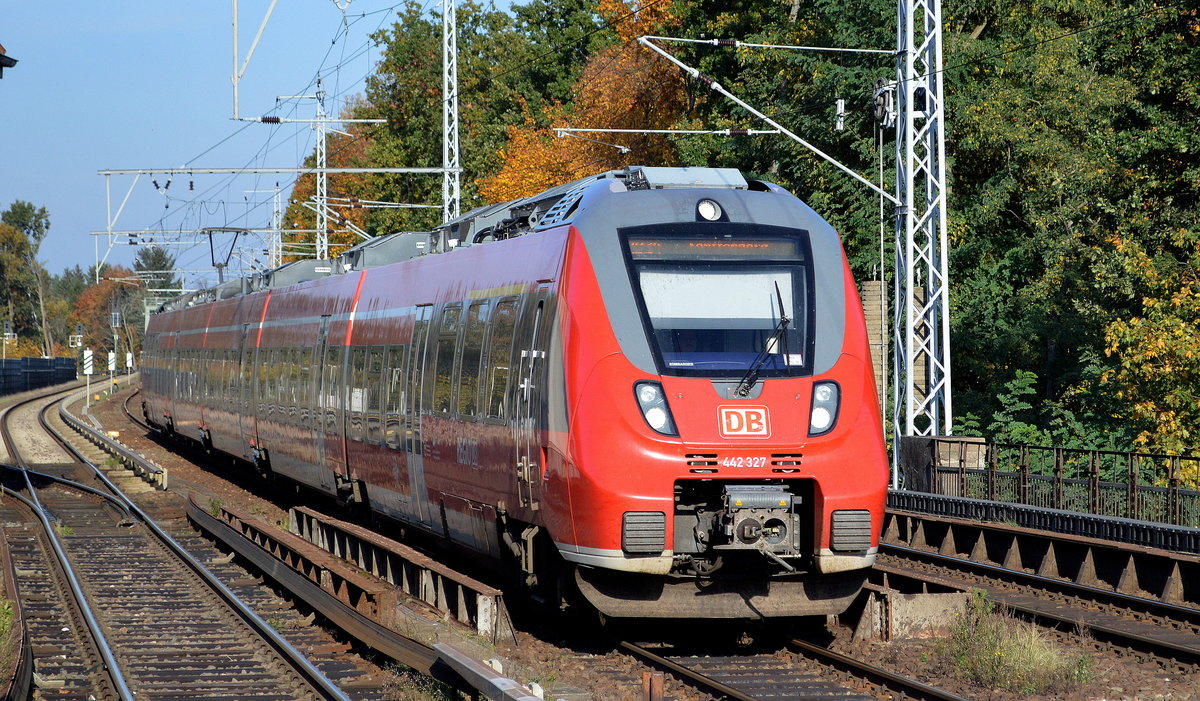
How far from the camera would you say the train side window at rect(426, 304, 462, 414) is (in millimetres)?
13719

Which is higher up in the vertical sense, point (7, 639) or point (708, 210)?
point (708, 210)

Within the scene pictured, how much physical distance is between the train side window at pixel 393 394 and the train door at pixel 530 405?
157 inches

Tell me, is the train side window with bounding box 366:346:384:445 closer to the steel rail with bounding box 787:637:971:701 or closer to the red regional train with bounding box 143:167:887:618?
the red regional train with bounding box 143:167:887:618

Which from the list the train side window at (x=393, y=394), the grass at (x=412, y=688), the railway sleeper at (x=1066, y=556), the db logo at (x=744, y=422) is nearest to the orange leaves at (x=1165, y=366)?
the railway sleeper at (x=1066, y=556)

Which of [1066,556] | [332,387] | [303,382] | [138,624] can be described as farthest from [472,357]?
[303,382]

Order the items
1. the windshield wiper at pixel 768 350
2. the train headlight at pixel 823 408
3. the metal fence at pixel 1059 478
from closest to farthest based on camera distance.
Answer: the windshield wiper at pixel 768 350, the train headlight at pixel 823 408, the metal fence at pixel 1059 478

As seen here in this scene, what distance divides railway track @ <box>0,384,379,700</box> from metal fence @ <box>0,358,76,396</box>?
5594 cm

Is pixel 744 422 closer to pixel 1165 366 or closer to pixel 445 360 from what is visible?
pixel 445 360

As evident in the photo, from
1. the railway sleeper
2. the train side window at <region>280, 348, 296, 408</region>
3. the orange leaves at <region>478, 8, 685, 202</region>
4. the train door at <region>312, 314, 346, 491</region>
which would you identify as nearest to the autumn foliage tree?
the orange leaves at <region>478, 8, 685, 202</region>

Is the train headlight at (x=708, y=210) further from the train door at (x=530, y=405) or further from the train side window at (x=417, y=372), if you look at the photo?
the train side window at (x=417, y=372)

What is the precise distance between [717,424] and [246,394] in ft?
55.1

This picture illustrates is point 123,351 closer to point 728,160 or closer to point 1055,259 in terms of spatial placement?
point 728,160

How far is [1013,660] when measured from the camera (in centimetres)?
1030

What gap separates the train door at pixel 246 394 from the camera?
2512cm
